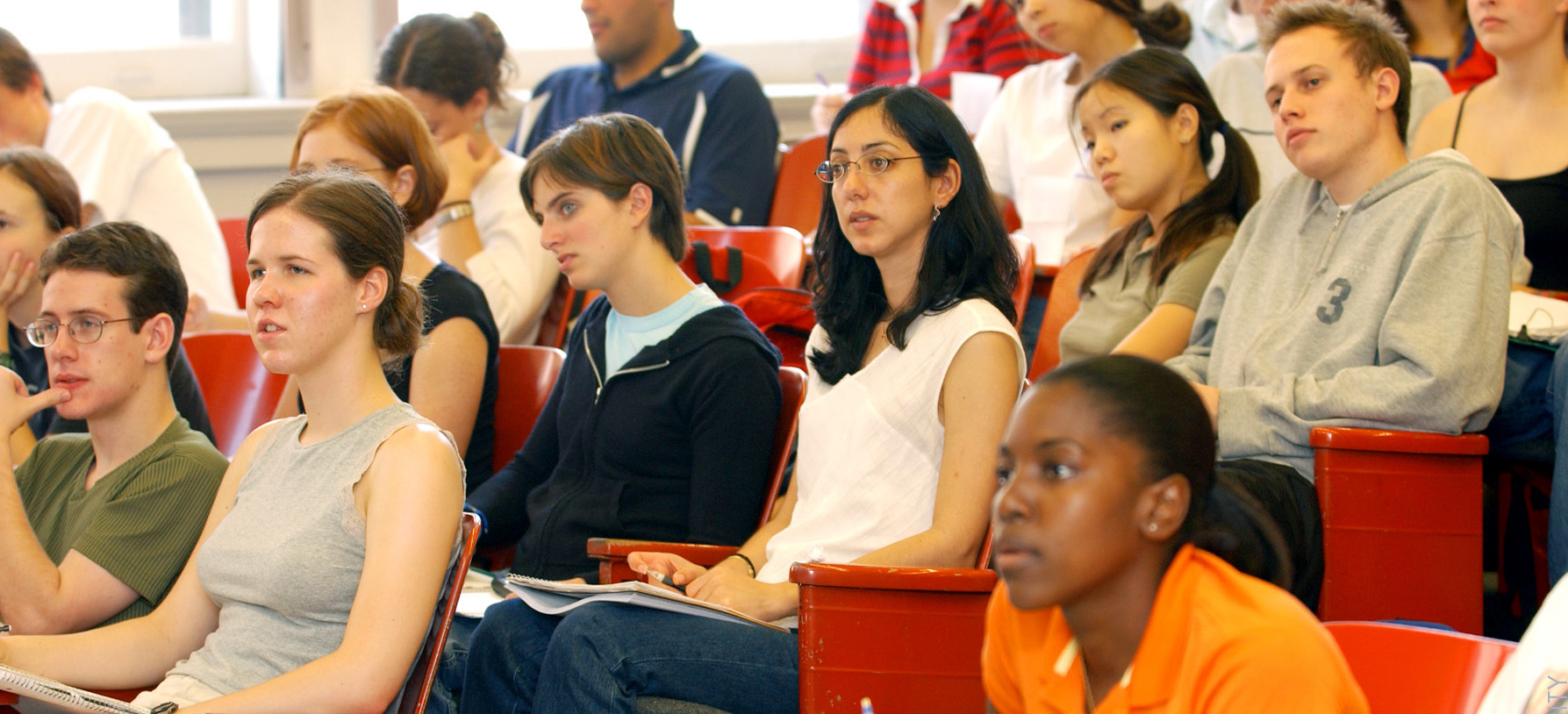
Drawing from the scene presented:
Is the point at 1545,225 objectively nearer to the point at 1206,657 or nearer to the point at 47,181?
the point at 1206,657

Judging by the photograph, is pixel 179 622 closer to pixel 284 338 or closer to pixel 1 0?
pixel 284 338

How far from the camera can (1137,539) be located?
1260mm

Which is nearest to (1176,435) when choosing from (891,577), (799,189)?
(891,577)

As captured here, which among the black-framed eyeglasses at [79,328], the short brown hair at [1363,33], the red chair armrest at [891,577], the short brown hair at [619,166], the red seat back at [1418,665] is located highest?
the short brown hair at [1363,33]

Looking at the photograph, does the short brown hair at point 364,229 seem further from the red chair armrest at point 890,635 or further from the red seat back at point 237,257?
the red seat back at point 237,257

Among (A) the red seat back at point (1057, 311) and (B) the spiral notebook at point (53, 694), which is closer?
(B) the spiral notebook at point (53, 694)

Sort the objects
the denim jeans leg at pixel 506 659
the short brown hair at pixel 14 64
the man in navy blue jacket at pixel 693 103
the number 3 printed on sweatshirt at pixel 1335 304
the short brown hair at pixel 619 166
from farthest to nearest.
A: the man in navy blue jacket at pixel 693 103
the short brown hair at pixel 14 64
the short brown hair at pixel 619 166
the number 3 printed on sweatshirt at pixel 1335 304
the denim jeans leg at pixel 506 659

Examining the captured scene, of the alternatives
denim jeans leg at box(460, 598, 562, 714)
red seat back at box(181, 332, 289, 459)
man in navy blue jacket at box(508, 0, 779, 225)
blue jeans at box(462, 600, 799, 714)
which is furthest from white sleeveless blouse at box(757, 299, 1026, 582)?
man in navy blue jacket at box(508, 0, 779, 225)

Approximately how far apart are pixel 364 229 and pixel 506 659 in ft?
2.18

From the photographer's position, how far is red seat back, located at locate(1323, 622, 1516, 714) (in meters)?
1.26

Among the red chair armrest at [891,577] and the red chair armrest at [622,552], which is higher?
the red chair armrest at [891,577]

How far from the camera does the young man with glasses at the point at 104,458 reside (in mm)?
1875

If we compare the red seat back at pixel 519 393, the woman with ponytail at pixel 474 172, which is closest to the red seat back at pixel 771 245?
the woman with ponytail at pixel 474 172

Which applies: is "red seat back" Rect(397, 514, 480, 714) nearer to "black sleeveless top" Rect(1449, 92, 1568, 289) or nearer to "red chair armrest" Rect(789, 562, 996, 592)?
"red chair armrest" Rect(789, 562, 996, 592)
